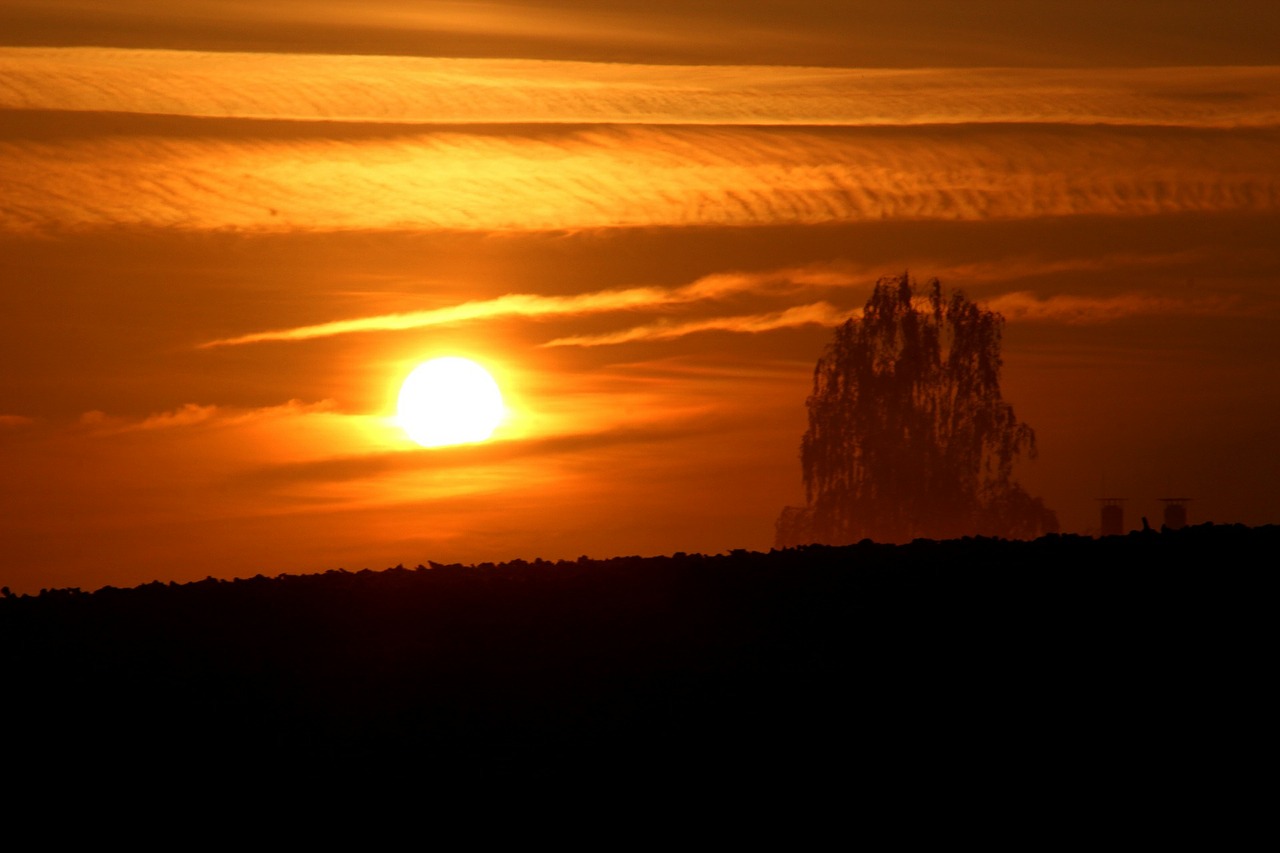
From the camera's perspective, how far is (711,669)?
44.5 feet

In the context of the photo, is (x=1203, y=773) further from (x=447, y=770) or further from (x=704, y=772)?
(x=447, y=770)

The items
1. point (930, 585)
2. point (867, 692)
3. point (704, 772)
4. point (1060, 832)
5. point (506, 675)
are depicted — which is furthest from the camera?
point (930, 585)

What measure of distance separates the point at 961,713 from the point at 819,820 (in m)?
1.62

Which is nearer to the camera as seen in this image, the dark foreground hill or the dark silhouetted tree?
the dark foreground hill

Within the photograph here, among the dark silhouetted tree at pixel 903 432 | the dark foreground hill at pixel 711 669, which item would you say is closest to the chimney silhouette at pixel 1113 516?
the dark silhouetted tree at pixel 903 432

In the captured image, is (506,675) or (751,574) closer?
(506,675)

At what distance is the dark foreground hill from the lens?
12.4 metres

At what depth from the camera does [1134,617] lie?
1393cm

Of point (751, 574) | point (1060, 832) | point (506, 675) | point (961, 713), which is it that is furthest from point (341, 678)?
point (1060, 832)

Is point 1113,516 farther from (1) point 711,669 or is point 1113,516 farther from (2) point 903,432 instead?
(1) point 711,669

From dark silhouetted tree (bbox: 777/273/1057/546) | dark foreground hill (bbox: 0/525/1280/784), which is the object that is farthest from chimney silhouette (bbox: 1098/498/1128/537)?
dark foreground hill (bbox: 0/525/1280/784)

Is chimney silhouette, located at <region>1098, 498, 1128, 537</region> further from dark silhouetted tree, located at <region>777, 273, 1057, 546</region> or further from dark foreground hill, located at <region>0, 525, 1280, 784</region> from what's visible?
dark foreground hill, located at <region>0, 525, 1280, 784</region>

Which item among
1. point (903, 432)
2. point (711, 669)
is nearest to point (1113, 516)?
point (903, 432)

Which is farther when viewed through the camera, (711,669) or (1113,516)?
(1113,516)
